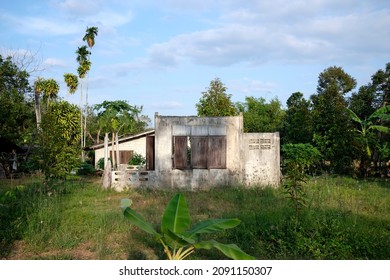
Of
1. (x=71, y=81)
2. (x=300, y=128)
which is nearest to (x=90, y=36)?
(x=71, y=81)

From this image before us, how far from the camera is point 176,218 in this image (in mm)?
4035

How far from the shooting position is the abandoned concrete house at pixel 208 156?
44.6 ft

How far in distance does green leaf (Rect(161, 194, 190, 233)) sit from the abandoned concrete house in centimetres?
945

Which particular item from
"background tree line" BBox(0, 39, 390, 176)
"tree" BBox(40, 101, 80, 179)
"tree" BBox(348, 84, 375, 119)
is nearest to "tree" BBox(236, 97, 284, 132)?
→ "background tree line" BBox(0, 39, 390, 176)

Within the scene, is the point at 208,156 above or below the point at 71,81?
below

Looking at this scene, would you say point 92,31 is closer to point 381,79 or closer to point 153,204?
point 381,79

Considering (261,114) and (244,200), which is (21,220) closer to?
(244,200)

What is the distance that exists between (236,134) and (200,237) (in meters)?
7.79

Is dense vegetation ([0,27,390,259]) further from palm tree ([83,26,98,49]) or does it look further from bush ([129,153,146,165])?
palm tree ([83,26,98,49])

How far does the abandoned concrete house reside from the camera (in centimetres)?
1359

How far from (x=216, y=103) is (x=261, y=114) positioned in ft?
24.7

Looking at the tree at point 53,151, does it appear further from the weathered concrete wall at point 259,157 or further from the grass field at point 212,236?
the weathered concrete wall at point 259,157

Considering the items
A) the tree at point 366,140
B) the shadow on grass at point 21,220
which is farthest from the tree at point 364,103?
the shadow on grass at point 21,220
